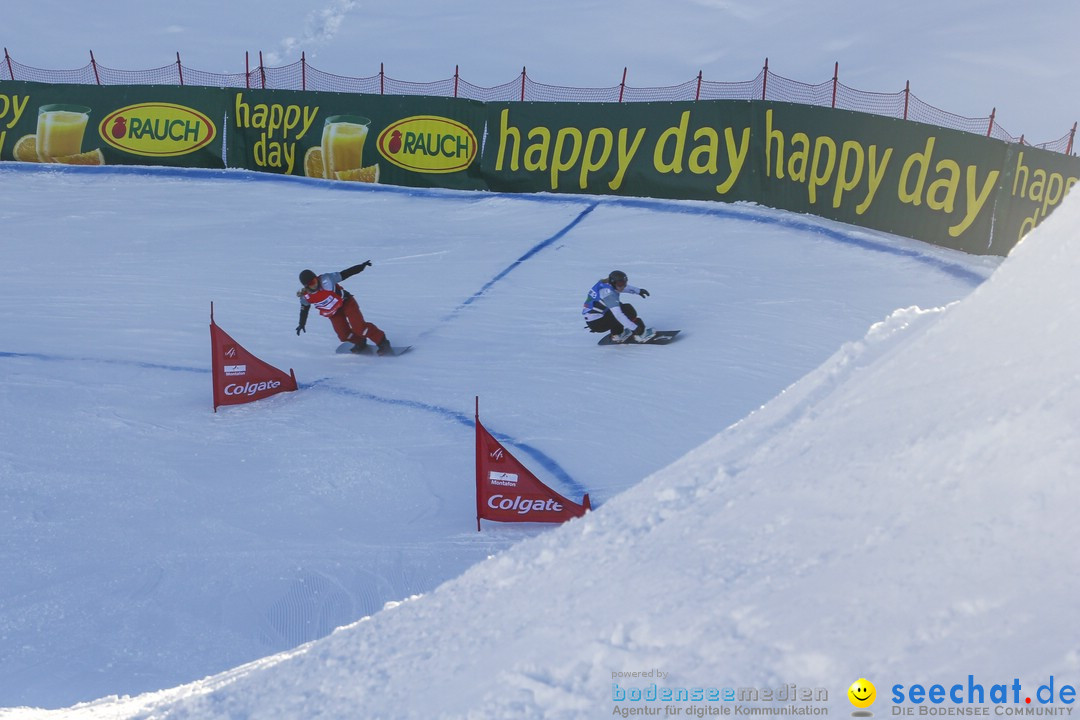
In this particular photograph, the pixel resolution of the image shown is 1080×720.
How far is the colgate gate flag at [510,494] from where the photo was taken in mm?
6531

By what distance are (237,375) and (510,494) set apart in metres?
3.88

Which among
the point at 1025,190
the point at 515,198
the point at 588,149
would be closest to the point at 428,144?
the point at 515,198

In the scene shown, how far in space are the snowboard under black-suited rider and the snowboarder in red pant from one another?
2159 mm

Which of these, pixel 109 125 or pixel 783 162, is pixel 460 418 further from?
pixel 109 125

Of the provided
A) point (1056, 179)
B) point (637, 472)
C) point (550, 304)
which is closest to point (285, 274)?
point (550, 304)

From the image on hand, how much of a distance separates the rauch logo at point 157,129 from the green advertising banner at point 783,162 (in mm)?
5652

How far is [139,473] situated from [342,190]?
1101 cm

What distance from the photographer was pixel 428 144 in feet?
58.0

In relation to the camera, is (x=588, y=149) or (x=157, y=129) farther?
(x=157, y=129)

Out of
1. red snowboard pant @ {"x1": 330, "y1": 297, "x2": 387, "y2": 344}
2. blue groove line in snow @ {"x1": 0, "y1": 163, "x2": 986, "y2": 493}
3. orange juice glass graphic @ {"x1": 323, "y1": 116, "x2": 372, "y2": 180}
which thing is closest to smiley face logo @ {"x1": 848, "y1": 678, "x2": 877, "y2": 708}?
blue groove line in snow @ {"x1": 0, "y1": 163, "x2": 986, "y2": 493}

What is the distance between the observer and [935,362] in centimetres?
369

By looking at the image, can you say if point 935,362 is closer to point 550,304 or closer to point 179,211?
point 550,304

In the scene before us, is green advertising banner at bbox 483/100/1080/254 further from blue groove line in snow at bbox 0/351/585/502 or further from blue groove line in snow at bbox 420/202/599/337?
blue groove line in snow at bbox 0/351/585/502

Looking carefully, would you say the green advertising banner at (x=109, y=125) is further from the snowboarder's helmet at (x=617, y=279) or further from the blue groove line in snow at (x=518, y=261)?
the snowboarder's helmet at (x=617, y=279)
